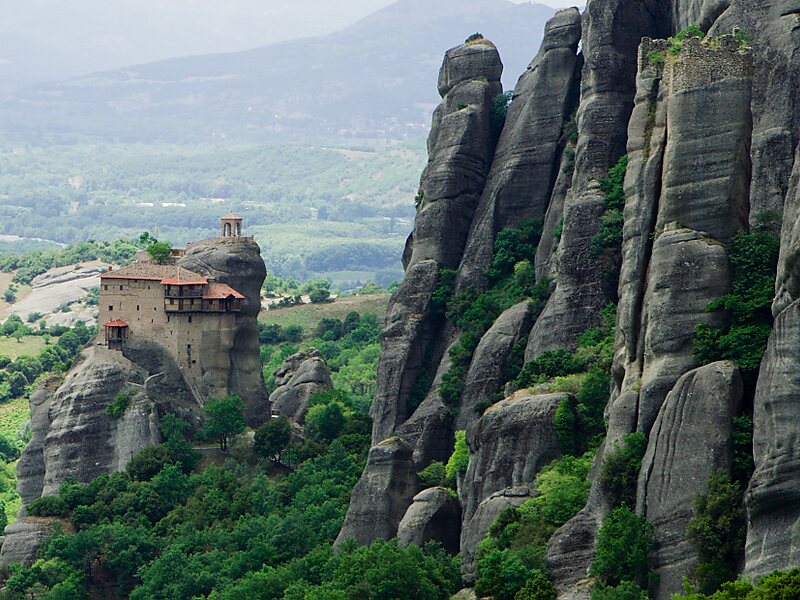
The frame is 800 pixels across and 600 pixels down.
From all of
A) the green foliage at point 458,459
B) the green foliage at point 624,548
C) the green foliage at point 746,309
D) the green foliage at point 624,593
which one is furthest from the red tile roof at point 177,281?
the green foliage at point 624,593

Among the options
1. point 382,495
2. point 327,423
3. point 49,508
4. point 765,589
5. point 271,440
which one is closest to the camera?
point 765,589

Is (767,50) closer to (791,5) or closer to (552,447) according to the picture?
(791,5)

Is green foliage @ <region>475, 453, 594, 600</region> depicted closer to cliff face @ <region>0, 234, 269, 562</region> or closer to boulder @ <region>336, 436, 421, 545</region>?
boulder @ <region>336, 436, 421, 545</region>

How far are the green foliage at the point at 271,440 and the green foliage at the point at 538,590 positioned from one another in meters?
36.3

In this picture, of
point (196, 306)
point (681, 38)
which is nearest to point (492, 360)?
point (681, 38)

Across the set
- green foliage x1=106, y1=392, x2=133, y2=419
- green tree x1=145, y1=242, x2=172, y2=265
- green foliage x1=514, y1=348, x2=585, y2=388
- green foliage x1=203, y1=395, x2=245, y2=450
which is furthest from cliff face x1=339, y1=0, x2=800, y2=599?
green foliage x1=106, y1=392, x2=133, y2=419

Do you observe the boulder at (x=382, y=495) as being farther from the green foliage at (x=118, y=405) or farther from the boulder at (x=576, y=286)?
the green foliage at (x=118, y=405)

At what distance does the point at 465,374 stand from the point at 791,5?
22251 mm

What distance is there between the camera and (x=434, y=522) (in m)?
76.9

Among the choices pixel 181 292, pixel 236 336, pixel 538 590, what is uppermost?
pixel 181 292

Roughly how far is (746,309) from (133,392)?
143 ft

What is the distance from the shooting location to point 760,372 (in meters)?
57.7

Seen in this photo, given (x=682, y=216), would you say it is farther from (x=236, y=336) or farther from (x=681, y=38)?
(x=236, y=336)

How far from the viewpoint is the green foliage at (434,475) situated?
81312 millimetres
